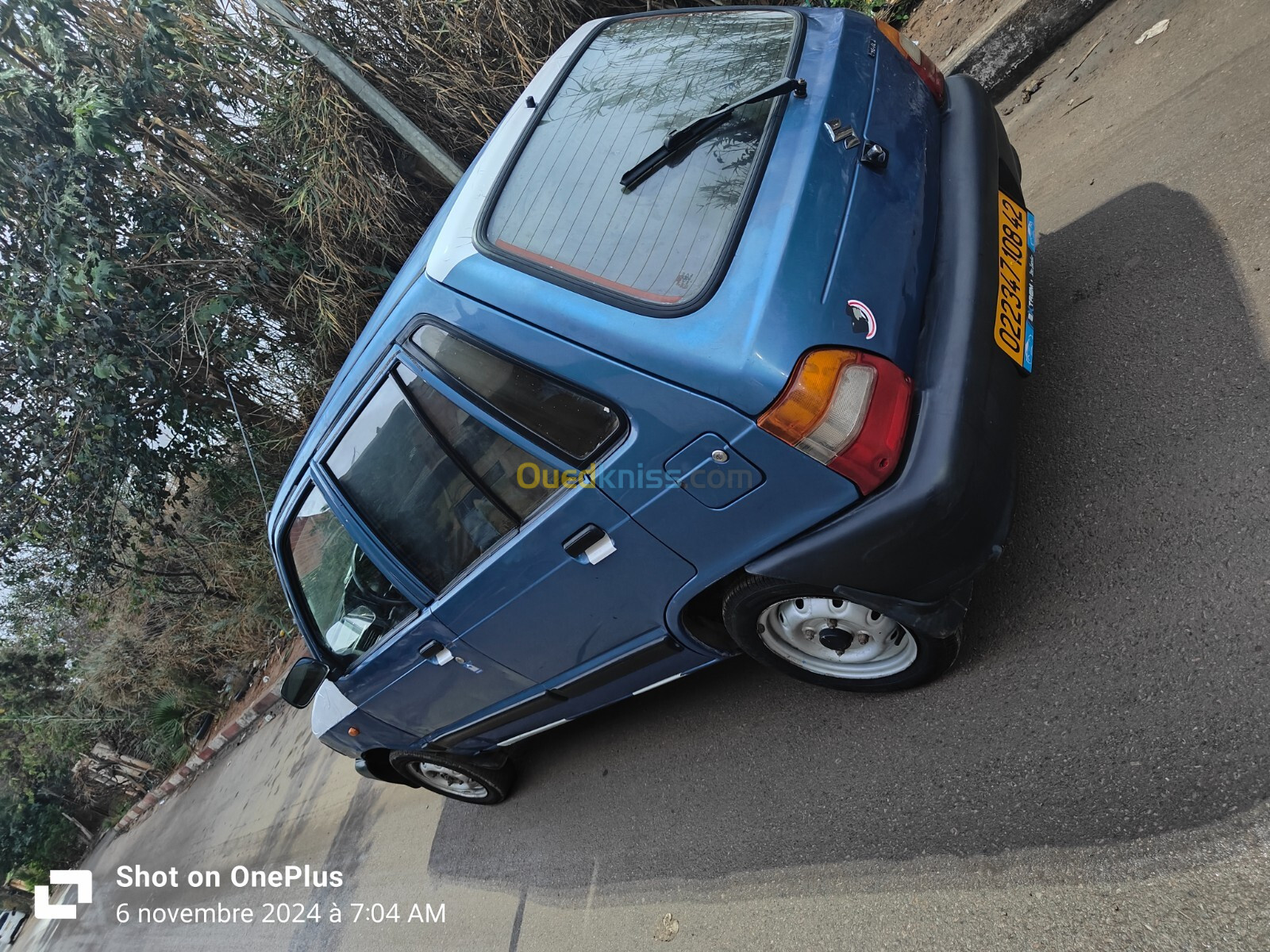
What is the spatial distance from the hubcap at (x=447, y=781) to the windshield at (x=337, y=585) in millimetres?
956

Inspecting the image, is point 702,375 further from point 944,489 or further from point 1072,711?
point 1072,711

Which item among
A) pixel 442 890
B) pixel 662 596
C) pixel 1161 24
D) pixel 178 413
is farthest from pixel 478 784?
pixel 1161 24

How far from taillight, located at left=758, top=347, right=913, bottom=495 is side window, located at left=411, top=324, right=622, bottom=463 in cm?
52

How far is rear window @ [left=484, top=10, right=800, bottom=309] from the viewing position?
2289 mm

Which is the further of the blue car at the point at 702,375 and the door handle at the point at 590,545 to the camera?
the door handle at the point at 590,545

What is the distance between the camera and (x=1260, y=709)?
1982 millimetres

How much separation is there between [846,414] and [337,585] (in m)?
2.37

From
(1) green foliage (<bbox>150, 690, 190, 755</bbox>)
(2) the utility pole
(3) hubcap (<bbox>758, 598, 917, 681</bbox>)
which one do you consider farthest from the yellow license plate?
(1) green foliage (<bbox>150, 690, 190, 755</bbox>)

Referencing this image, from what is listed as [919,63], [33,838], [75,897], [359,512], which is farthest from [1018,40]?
[33,838]

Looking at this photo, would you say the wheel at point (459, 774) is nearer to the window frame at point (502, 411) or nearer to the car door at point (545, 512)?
the car door at point (545, 512)

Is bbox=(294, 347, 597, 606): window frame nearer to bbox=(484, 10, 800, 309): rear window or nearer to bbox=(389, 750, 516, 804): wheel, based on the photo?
bbox=(484, 10, 800, 309): rear window

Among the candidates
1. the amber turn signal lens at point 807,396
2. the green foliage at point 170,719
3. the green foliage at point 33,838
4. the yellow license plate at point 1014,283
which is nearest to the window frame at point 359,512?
the amber turn signal lens at point 807,396

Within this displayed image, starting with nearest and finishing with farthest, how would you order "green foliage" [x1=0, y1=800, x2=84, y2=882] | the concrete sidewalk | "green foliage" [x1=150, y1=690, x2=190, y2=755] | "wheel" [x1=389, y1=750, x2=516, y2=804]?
the concrete sidewalk → "wheel" [x1=389, y1=750, x2=516, y2=804] → "green foliage" [x1=150, y1=690, x2=190, y2=755] → "green foliage" [x1=0, y1=800, x2=84, y2=882]

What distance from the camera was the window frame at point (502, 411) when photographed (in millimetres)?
2348
